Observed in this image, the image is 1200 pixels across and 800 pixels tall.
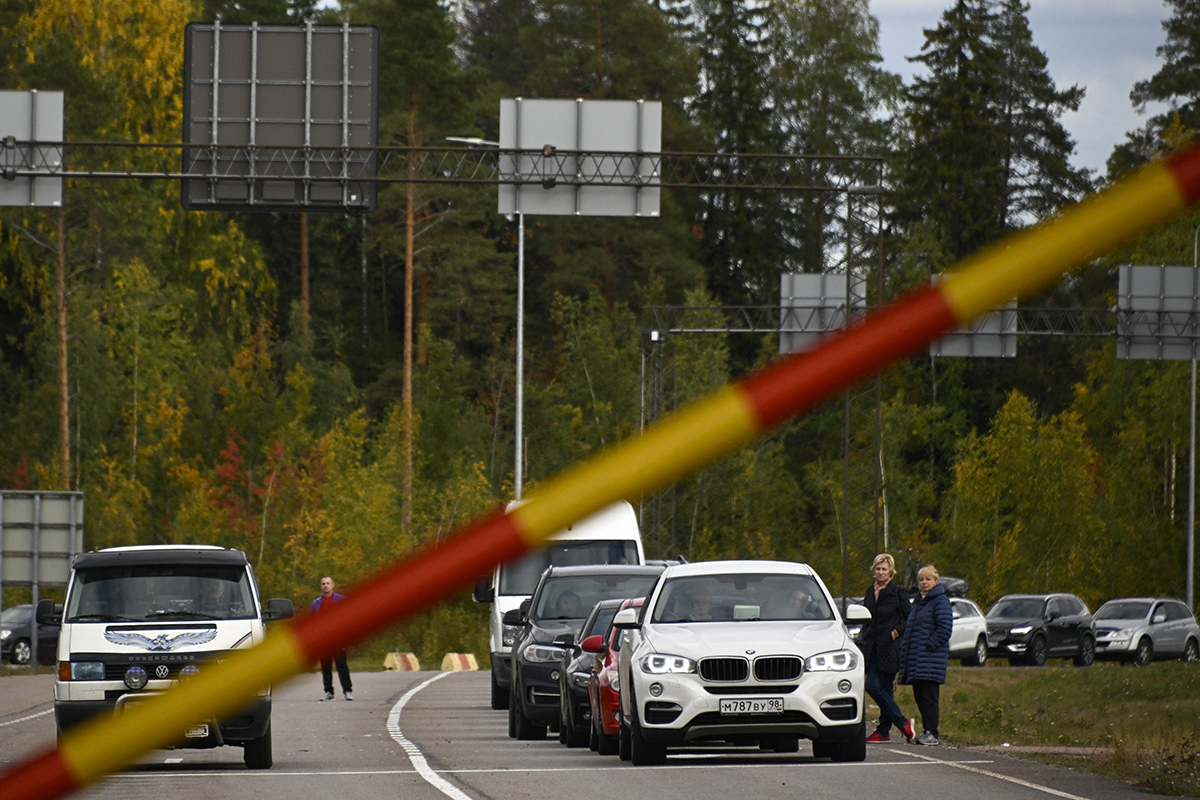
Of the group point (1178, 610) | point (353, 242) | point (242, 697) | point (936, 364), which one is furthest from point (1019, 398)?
point (242, 697)

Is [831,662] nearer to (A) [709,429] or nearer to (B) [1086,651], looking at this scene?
(A) [709,429]

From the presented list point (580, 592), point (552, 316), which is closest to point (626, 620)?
point (580, 592)

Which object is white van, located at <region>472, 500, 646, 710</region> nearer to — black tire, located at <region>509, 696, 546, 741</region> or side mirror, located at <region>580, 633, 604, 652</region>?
black tire, located at <region>509, 696, 546, 741</region>

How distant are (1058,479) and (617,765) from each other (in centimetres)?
4733

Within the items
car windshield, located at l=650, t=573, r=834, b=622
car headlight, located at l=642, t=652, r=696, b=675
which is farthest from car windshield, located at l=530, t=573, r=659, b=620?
car headlight, located at l=642, t=652, r=696, b=675

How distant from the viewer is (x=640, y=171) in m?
31.8

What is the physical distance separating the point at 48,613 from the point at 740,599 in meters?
5.86

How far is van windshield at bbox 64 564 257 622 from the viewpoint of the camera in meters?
17.5

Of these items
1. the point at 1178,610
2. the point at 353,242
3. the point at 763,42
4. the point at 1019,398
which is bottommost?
the point at 1178,610

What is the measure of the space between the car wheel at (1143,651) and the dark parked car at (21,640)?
81.5 feet

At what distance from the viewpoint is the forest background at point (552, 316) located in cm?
6350

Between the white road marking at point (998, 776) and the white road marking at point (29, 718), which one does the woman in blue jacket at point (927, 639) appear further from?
the white road marking at point (29, 718)

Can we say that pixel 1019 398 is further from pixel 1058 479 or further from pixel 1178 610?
pixel 1178 610

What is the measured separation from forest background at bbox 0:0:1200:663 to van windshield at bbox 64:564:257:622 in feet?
85.0
